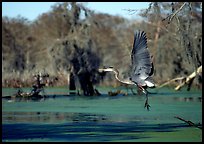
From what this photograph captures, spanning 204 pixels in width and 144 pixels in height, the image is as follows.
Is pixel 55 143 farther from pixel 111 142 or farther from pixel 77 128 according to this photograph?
pixel 77 128

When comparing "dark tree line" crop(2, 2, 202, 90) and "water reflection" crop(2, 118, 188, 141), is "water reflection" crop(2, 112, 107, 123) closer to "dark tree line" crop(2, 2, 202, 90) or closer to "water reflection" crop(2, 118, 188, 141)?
"water reflection" crop(2, 118, 188, 141)

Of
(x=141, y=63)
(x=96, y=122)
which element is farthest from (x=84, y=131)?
(x=141, y=63)

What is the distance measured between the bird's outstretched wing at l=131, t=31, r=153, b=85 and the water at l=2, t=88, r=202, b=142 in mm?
961

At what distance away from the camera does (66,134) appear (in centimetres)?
1010

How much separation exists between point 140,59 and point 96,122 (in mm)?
2064

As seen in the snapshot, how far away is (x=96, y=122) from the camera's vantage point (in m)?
11.9

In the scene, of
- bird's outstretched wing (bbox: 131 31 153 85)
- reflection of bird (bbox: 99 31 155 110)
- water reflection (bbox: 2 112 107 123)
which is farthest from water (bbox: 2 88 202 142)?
bird's outstretched wing (bbox: 131 31 153 85)

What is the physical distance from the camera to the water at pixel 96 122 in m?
9.90

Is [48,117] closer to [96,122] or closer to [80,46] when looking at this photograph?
[96,122]

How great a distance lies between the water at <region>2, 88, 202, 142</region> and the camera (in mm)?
9898

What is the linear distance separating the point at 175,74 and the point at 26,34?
63.4 feet

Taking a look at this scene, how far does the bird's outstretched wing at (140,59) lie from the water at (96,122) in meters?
0.96

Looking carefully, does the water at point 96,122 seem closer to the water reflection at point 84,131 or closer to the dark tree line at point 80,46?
the water reflection at point 84,131

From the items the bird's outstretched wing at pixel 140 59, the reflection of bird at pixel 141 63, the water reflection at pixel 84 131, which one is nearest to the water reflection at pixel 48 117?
the water reflection at pixel 84 131
